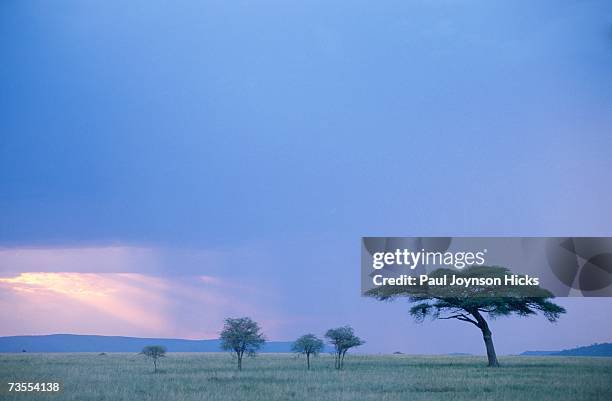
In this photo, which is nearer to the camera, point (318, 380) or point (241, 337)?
point (318, 380)

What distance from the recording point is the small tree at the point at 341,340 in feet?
66.2

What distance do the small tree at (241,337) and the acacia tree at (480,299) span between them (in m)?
4.26

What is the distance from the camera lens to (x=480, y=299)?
21.7m

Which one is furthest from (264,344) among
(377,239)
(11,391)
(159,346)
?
(11,391)

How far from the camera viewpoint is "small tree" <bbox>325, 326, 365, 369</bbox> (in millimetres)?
20172

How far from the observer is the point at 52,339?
20172mm

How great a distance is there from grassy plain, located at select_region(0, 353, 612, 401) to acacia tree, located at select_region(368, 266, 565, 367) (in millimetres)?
1296

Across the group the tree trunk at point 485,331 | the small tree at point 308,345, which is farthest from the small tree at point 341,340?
the tree trunk at point 485,331

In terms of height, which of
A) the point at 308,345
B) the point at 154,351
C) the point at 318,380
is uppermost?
the point at 308,345

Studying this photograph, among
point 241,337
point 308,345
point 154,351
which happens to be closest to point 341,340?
point 308,345

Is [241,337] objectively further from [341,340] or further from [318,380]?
[318,380]

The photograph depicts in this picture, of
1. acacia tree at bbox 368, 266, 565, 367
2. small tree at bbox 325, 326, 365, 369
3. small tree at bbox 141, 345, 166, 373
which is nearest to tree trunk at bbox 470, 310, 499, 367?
acacia tree at bbox 368, 266, 565, 367

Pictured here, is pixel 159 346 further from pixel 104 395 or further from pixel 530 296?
pixel 530 296

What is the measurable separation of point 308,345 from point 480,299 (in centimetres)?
506
